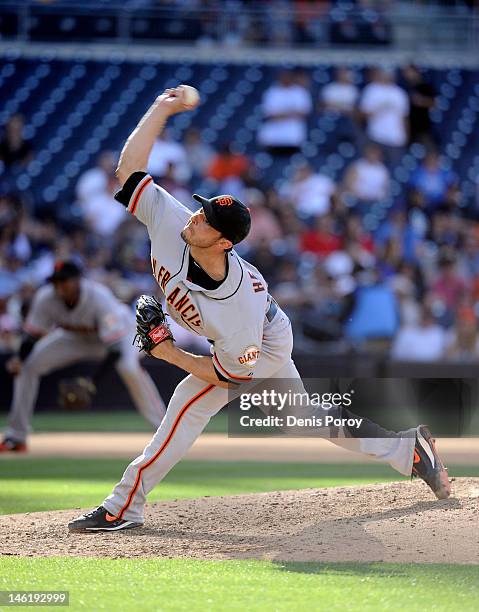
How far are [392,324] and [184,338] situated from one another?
2503mm

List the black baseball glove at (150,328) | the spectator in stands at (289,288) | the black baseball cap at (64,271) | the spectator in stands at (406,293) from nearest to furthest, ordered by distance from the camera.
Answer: the black baseball glove at (150,328)
the black baseball cap at (64,271)
the spectator in stands at (289,288)
the spectator in stands at (406,293)

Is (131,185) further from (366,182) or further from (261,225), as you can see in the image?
(366,182)

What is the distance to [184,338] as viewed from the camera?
534 inches

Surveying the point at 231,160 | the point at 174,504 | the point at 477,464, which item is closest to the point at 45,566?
the point at 174,504

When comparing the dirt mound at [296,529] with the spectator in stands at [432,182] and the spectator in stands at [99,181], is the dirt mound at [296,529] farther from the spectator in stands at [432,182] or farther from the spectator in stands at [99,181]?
the spectator in stands at [432,182]

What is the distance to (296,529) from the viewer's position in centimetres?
556

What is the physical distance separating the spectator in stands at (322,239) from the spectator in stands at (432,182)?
1.78m

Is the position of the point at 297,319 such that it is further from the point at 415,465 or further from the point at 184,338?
the point at 415,465

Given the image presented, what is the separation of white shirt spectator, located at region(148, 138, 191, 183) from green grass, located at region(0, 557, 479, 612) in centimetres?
1046

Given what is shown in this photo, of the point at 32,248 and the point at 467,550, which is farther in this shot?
the point at 32,248

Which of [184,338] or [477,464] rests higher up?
[184,338]

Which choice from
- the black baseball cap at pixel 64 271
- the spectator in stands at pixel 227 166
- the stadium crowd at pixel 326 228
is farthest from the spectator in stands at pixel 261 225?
the black baseball cap at pixel 64 271

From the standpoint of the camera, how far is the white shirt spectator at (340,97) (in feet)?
55.7

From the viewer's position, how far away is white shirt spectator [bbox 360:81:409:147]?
16.5 meters
